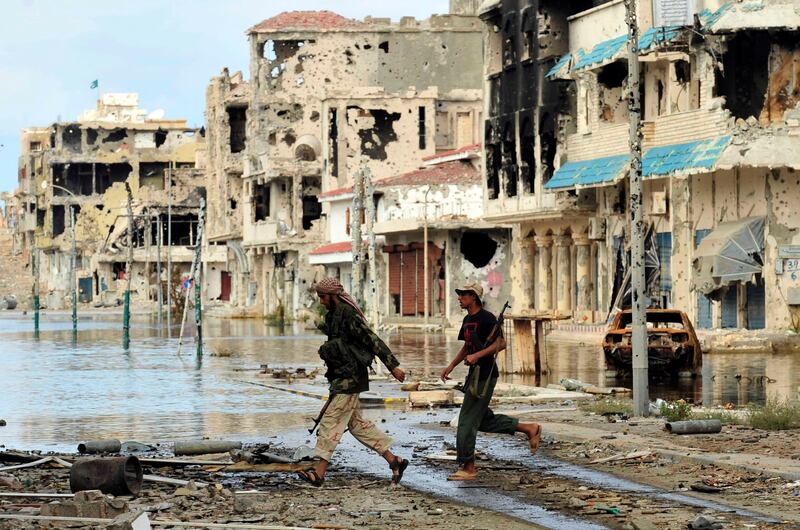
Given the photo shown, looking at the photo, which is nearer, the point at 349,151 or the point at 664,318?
the point at 664,318

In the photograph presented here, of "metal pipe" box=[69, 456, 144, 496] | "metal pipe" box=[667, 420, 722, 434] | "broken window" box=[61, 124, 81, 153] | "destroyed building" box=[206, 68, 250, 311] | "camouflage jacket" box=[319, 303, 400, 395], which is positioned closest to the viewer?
"metal pipe" box=[69, 456, 144, 496]

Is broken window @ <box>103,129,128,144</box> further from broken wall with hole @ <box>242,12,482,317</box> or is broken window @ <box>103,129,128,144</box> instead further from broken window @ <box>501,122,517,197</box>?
broken window @ <box>501,122,517,197</box>

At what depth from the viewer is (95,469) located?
46.8 feet

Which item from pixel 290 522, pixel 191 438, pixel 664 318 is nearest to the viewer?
pixel 290 522

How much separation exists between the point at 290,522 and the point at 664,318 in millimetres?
20290

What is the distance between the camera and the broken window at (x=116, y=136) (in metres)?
150

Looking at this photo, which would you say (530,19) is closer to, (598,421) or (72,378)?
(72,378)

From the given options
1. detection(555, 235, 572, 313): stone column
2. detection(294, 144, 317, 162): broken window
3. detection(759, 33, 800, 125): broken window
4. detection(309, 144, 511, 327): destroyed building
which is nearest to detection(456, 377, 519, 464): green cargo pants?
detection(759, 33, 800, 125): broken window

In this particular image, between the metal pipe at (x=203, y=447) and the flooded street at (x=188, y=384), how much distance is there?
7.20 feet

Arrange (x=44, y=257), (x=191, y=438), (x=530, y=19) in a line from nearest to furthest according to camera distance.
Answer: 1. (x=191, y=438)
2. (x=530, y=19)
3. (x=44, y=257)

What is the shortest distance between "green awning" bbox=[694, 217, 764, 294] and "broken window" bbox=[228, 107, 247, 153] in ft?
199

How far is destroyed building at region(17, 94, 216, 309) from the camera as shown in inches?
5143

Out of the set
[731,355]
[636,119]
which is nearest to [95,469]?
[636,119]

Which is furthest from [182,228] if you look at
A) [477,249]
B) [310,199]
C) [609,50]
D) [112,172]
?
[609,50]
